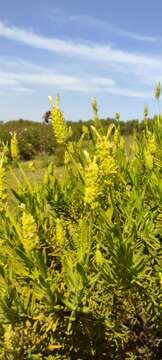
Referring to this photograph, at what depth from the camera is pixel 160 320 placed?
2.23 metres

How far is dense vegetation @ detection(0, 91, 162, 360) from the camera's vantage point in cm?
184

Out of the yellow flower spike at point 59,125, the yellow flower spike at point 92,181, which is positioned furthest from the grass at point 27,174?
the yellow flower spike at point 92,181

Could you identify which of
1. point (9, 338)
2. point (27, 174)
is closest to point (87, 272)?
point (9, 338)

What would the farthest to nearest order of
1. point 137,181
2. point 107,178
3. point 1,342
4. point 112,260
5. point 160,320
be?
point 137,181 < point 160,320 < point 1,342 < point 112,260 < point 107,178

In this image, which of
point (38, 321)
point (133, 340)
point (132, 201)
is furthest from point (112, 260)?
point (133, 340)

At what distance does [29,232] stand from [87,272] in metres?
0.69

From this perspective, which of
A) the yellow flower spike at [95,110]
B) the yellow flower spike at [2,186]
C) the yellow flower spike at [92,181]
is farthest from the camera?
the yellow flower spike at [95,110]

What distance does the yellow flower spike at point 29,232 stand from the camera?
154 centimetres

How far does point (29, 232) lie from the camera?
1.57 m

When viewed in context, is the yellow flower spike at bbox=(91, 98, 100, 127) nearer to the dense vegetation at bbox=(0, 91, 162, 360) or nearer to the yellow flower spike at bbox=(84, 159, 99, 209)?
the dense vegetation at bbox=(0, 91, 162, 360)

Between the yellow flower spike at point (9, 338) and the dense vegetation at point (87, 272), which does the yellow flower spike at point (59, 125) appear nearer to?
the dense vegetation at point (87, 272)

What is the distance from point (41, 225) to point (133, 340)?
677 millimetres

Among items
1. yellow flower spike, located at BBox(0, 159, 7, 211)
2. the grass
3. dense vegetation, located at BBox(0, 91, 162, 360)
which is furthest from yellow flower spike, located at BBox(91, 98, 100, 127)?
yellow flower spike, located at BBox(0, 159, 7, 211)

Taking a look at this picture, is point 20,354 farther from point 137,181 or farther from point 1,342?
point 137,181
